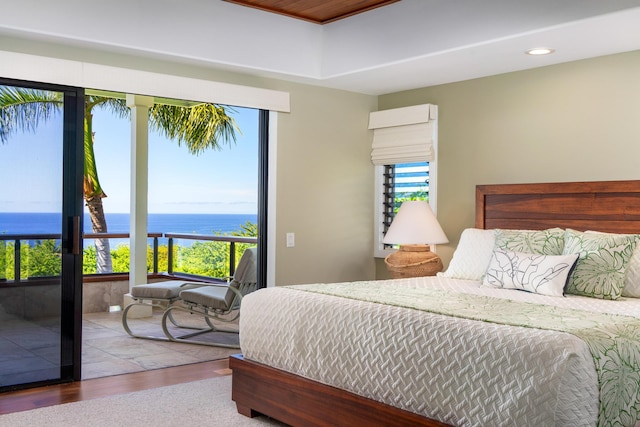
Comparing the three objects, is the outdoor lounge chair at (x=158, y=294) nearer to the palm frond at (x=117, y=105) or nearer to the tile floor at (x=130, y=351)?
the tile floor at (x=130, y=351)

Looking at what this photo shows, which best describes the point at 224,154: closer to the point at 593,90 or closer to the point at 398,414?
the point at 593,90

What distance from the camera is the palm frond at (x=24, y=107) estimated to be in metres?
4.20

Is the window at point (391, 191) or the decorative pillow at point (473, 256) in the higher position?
the window at point (391, 191)

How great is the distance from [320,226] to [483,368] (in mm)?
3139

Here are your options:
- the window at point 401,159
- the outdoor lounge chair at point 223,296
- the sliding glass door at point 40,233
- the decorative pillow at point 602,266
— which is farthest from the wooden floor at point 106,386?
the decorative pillow at point 602,266

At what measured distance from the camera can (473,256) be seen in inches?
179

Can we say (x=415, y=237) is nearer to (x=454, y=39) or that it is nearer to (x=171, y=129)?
(x=454, y=39)

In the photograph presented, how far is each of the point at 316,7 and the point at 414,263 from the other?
192 cm

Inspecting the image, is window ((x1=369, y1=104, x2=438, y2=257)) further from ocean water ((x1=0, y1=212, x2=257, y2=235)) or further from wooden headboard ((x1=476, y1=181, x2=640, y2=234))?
ocean water ((x1=0, y1=212, x2=257, y2=235))

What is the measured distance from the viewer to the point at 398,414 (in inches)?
113

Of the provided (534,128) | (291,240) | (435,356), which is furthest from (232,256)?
(435,356)

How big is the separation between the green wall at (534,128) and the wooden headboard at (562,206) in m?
0.08

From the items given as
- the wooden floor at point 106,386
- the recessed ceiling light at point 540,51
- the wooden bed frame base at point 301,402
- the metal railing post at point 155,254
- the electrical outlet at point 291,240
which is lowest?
the wooden floor at point 106,386

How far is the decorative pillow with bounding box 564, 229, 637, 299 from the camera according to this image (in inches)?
143
